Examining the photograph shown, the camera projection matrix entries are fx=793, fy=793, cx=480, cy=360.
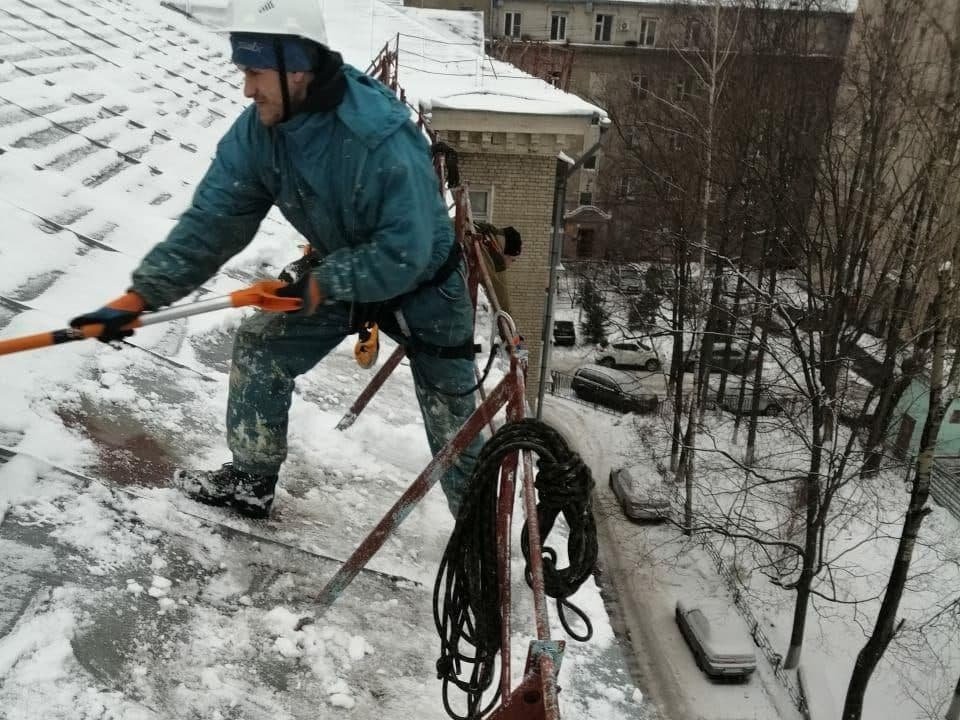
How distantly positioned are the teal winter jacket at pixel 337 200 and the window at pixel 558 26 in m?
29.3

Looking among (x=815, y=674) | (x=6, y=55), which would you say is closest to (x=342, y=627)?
(x=6, y=55)

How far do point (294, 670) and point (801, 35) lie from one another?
2020 cm

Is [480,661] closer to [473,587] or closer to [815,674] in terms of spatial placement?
[473,587]

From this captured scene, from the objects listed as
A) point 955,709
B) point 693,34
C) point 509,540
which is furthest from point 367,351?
point 693,34

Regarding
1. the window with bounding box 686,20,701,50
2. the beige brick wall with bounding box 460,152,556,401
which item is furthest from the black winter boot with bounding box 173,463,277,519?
the window with bounding box 686,20,701,50

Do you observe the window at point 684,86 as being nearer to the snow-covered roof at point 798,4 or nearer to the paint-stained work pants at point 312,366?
the snow-covered roof at point 798,4

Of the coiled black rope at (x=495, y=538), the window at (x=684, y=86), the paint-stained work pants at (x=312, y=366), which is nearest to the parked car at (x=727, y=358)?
the window at (x=684, y=86)

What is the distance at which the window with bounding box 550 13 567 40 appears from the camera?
29.6 metres

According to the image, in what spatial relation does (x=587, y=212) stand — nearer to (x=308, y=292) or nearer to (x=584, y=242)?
(x=584, y=242)

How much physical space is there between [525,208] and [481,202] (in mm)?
809

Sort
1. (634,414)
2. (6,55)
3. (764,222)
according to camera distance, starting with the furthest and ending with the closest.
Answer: (634,414), (764,222), (6,55)

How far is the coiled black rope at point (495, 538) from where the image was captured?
2.08 metres

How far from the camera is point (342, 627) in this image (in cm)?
316

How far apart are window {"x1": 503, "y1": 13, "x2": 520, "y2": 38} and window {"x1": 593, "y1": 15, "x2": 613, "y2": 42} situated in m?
2.90
